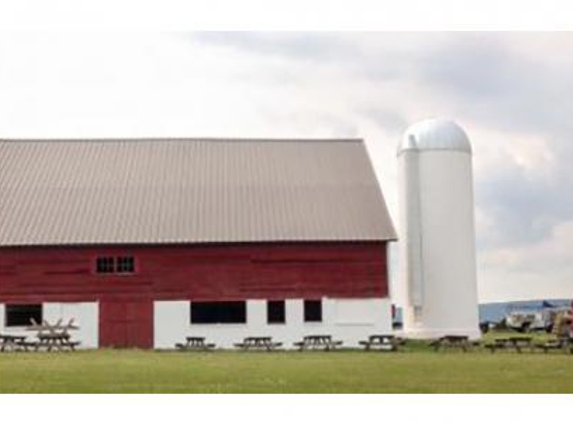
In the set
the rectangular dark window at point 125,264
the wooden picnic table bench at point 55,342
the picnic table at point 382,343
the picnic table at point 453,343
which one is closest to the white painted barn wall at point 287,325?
the picnic table at point 382,343

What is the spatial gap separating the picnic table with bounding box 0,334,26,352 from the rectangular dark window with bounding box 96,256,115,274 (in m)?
3.86

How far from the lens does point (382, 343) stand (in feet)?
115

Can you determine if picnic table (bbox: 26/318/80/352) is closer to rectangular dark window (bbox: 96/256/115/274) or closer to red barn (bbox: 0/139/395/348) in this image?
red barn (bbox: 0/139/395/348)

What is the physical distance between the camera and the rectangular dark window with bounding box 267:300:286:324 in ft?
124

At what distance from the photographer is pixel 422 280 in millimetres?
39688

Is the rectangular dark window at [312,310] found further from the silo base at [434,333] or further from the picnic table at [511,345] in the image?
the picnic table at [511,345]

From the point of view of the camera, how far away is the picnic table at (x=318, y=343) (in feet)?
115

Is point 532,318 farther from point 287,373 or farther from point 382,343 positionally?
point 287,373

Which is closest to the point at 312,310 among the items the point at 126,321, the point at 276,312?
the point at 276,312

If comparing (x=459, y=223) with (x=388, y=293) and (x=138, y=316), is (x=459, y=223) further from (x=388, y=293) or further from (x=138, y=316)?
(x=138, y=316)

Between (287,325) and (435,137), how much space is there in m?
9.63

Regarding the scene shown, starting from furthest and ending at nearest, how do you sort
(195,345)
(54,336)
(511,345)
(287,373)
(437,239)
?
1. (437,239)
2. (195,345)
3. (54,336)
4. (511,345)
5. (287,373)

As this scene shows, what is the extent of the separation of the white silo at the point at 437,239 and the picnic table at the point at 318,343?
4.75 metres
